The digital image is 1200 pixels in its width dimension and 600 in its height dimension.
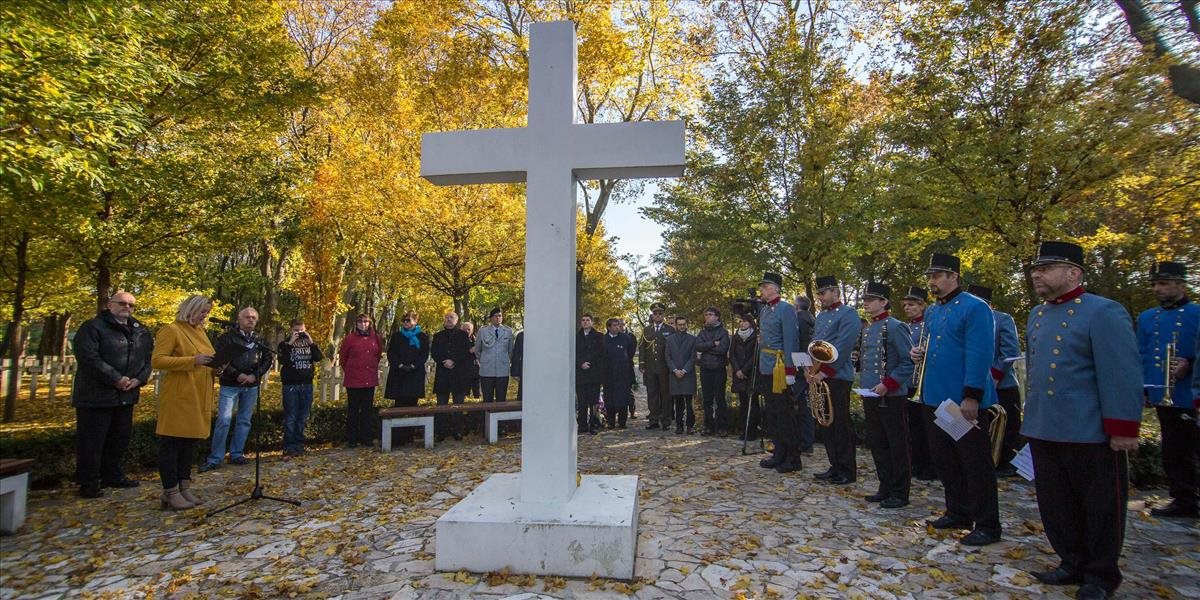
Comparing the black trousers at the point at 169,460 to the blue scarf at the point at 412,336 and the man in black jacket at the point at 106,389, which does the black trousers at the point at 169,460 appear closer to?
the man in black jacket at the point at 106,389

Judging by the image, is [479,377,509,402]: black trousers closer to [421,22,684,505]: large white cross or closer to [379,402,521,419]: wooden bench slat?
[379,402,521,419]: wooden bench slat

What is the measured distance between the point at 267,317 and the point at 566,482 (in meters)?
21.0

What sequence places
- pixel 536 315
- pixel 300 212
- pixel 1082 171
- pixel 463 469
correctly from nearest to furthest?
pixel 536 315 → pixel 463 469 → pixel 1082 171 → pixel 300 212

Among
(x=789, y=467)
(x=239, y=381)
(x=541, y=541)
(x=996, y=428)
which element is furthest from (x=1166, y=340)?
(x=239, y=381)

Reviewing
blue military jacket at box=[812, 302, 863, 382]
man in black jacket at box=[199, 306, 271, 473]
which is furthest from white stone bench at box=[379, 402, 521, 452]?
blue military jacket at box=[812, 302, 863, 382]

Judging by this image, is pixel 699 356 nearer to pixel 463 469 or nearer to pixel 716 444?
pixel 716 444

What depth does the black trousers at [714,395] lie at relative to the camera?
29.7 feet

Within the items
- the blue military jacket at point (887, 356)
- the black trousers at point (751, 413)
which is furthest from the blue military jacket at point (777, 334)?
the black trousers at point (751, 413)

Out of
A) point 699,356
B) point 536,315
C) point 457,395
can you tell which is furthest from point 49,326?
point 536,315

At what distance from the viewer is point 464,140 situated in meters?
3.86

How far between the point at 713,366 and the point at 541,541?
616 centimetres

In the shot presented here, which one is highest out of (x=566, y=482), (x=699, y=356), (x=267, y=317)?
(x=267, y=317)

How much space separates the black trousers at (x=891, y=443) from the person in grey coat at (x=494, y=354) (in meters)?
6.57

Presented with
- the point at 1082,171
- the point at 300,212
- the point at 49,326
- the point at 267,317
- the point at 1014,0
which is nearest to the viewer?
the point at 1082,171
